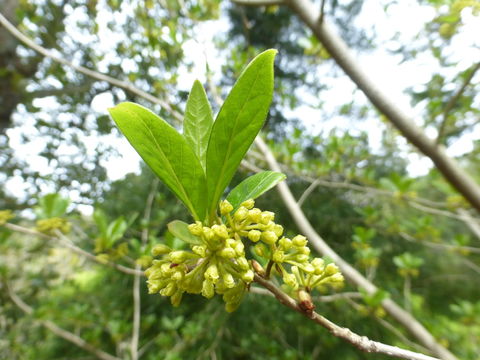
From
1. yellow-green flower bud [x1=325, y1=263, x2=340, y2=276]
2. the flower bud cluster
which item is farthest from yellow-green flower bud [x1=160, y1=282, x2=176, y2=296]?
the flower bud cluster

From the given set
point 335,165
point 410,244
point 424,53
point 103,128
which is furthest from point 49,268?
point 410,244


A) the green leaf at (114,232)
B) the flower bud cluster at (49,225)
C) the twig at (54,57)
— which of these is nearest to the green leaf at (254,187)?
the green leaf at (114,232)

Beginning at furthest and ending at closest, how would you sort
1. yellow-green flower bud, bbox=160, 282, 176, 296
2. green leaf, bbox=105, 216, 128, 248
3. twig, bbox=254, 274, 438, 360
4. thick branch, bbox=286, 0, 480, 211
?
thick branch, bbox=286, 0, 480, 211, green leaf, bbox=105, 216, 128, 248, yellow-green flower bud, bbox=160, 282, 176, 296, twig, bbox=254, 274, 438, 360

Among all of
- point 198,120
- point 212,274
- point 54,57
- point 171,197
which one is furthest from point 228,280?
point 171,197

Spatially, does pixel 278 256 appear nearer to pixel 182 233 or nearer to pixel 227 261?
pixel 227 261

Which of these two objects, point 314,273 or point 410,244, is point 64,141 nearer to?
point 314,273

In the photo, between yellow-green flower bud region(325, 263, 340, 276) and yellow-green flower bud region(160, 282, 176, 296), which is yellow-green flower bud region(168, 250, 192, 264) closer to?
yellow-green flower bud region(160, 282, 176, 296)

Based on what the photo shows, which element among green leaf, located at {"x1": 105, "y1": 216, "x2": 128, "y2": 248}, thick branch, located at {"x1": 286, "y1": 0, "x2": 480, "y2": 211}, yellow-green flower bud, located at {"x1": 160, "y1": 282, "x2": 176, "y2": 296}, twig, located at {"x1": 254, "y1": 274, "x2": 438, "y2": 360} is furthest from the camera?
thick branch, located at {"x1": 286, "y1": 0, "x2": 480, "y2": 211}

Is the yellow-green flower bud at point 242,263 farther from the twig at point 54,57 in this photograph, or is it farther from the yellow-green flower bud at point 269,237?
the twig at point 54,57
